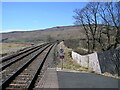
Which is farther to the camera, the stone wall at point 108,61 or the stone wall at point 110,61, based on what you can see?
the stone wall at point 110,61

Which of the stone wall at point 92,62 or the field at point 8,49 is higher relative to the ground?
the field at point 8,49

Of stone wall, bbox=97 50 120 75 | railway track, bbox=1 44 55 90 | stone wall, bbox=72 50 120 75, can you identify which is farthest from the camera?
stone wall, bbox=97 50 120 75

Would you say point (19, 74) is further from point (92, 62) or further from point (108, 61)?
point (92, 62)

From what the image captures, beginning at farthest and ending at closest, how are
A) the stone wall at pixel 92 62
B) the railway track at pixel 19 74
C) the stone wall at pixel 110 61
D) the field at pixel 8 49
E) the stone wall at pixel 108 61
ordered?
the field at pixel 8 49 < the stone wall at pixel 92 62 < the stone wall at pixel 110 61 < the stone wall at pixel 108 61 < the railway track at pixel 19 74

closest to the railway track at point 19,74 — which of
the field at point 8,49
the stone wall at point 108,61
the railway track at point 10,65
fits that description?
the railway track at point 10,65

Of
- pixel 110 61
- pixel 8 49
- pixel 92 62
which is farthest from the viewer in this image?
pixel 8 49

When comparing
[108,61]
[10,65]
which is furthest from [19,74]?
[108,61]

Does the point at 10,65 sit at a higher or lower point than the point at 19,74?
higher

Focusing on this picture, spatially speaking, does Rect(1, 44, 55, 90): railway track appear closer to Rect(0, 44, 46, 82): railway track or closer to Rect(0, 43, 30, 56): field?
Rect(0, 44, 46, 82): railway track

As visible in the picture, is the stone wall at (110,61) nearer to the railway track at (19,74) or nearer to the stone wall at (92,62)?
the stone wall at (92,62)

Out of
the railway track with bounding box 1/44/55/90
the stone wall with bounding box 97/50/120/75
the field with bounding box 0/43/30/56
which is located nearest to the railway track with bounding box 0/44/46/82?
the railway track with bounding box 1/44/55/90

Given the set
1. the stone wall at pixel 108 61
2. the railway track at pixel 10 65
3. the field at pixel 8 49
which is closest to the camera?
the railway track at pixel 10 65

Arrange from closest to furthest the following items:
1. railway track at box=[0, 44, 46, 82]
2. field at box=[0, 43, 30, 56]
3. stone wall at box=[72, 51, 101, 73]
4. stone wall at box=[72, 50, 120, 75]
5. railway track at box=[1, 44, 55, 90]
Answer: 1. railway track at box=[1, 44, 55, 90]
2. railway track at box=[0, 44, 46, 82]
3. stone wall at box=[72, 50, 120, 75]
4. stone wall at box=[72, 51, 101, 73]
5. field at box=[0, 43, 30, 56]

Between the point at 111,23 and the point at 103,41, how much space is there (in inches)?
173
